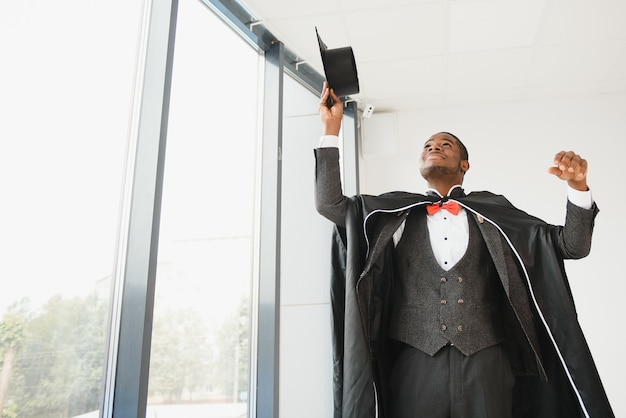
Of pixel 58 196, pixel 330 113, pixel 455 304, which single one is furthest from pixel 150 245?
pixel 455 304

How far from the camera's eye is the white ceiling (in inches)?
107

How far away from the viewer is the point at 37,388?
146cm

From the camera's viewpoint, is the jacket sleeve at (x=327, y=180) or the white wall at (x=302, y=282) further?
the white wall at (x=302, y=282)

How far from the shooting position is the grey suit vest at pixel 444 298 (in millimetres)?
1649

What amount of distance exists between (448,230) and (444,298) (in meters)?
0.28

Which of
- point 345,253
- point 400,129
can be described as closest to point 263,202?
point 345,253

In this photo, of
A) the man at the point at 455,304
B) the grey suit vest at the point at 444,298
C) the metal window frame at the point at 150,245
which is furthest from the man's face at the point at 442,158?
the metal window frame at the point at 150,245

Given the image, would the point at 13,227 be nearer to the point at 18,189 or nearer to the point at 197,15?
the point at 18,189

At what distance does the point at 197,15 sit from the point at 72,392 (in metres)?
1.73

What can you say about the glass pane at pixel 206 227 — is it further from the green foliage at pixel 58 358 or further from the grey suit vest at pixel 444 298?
the grey suit vest at pixel 444 298

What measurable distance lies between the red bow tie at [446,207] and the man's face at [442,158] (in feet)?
0.57

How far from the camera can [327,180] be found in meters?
1.83

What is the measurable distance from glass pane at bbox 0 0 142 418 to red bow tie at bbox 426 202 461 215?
1.16 m

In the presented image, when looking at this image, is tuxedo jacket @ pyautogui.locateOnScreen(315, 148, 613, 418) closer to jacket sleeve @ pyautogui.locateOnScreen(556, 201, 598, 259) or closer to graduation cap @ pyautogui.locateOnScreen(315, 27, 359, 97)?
jacket sleeve @ pyautogui.locateOnScreen(556, 201, 598, 259)
